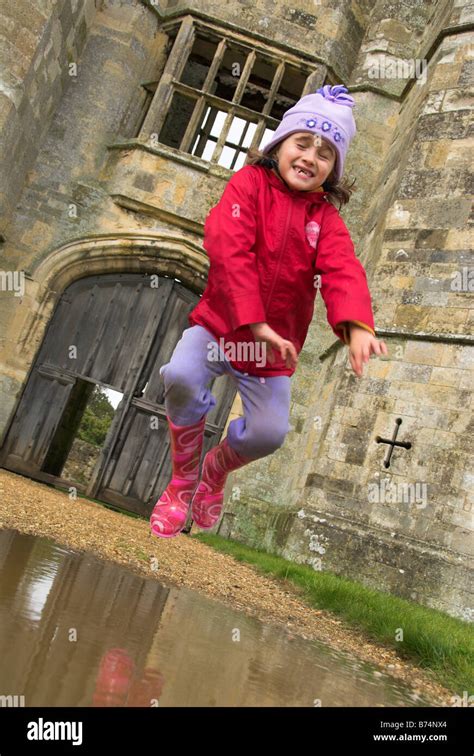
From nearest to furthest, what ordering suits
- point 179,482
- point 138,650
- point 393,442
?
point 138,650 → point 179,482 → point 393,442

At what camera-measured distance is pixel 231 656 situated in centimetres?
224

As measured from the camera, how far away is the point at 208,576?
429 cm

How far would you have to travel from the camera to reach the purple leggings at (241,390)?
2.60m

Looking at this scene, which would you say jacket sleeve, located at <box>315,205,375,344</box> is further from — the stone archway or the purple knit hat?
the stone archway

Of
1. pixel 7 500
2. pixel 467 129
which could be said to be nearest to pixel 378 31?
pixel 467 129

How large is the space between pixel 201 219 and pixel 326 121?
599 cm

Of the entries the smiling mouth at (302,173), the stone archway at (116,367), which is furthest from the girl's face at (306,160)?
the stone archway at (116,367)

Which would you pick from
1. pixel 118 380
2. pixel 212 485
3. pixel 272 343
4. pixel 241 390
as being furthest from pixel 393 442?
pixel 272 343

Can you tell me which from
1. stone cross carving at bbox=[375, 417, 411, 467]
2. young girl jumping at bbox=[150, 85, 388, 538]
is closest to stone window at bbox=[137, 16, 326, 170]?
stone cross carving at bbox=[375, 417, 411, 467]

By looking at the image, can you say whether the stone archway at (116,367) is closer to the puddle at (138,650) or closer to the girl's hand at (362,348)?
the puddle at (138,650)

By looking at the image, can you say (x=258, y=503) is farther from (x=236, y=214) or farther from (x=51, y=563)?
(x=236, y=214)

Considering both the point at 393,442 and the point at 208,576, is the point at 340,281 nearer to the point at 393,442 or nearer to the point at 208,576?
the point at 208,576

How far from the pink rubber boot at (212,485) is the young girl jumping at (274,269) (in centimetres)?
13

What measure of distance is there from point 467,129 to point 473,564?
4.06 metres
